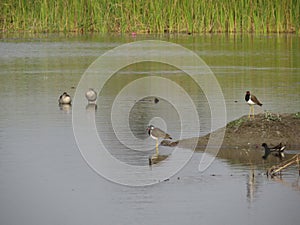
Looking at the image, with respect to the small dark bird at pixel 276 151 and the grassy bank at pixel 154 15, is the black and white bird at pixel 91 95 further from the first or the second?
the grassy bank at pixel 154 15

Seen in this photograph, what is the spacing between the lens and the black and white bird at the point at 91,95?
16.0m

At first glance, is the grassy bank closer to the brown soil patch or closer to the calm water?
the calm water

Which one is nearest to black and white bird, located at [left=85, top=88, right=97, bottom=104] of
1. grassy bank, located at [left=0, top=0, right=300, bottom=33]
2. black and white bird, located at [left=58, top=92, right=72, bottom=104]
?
black and white bird, located at [left=58, top=92, right=72, bottom=104]

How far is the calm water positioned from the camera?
8672mm

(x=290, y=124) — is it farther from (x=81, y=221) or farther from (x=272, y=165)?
(x=81, y=221)

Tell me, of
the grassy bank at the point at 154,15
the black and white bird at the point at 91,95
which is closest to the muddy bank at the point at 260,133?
the black and white bird at the point at 91,95

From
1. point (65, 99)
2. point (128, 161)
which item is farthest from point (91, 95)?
point (128, 161)

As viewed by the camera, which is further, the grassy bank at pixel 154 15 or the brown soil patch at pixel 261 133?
the grassy bank at pixel 154 15

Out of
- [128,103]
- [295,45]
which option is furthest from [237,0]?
[128,103]

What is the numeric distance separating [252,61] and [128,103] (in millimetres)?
8238

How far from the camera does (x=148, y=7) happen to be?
3103 centimetres

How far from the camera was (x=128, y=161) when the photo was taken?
36.1ft

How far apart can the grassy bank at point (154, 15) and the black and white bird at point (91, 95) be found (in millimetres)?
14633

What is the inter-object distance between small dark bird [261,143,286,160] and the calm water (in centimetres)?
44
